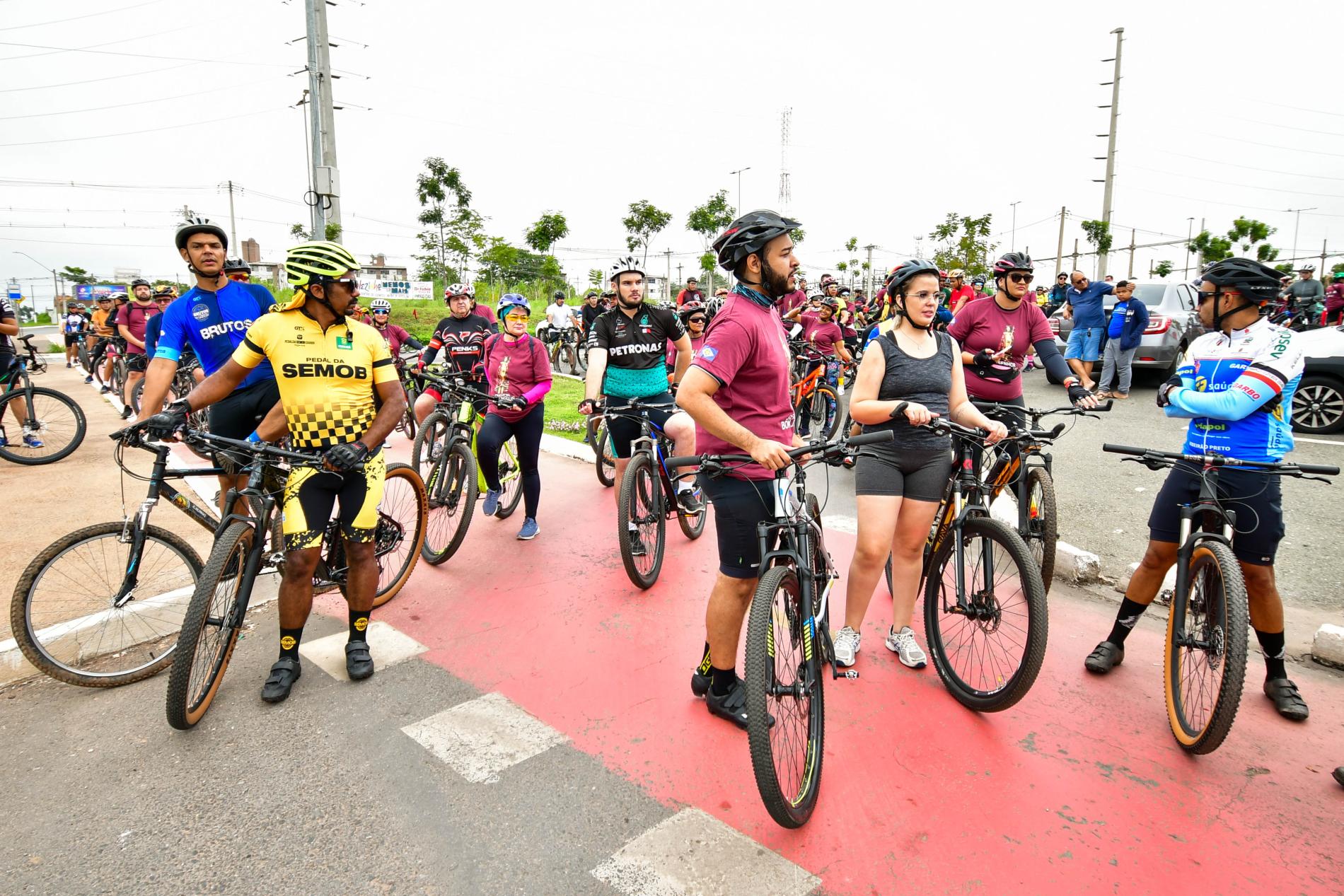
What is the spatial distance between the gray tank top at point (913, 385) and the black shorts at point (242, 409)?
3.61 meters

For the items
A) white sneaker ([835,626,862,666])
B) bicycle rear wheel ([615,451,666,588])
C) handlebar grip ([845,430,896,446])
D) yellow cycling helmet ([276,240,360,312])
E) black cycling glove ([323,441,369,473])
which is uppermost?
yellow cycling helmet ([276,240,360,312])

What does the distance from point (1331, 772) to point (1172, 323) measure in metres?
12.3

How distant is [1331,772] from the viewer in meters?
2.95

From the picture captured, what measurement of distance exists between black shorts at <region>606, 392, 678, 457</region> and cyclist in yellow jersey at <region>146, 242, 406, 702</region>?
6.75ft

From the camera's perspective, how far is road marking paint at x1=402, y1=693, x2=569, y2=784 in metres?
3.04

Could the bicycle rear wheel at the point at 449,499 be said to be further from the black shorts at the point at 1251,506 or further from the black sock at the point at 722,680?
the black shorts at the point at 1251,506

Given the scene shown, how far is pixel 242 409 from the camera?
456 centimetres

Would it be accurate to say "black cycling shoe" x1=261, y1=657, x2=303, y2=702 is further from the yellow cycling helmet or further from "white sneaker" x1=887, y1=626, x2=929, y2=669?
"white sneaker" x1=887, y1=626, x2=929, y2=669

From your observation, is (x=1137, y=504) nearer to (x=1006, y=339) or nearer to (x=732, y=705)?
(x=1006, y=339)

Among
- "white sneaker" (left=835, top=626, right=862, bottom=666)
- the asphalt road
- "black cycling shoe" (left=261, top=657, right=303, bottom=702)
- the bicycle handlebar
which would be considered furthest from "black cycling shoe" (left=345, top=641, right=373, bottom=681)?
the bicycle handlebar

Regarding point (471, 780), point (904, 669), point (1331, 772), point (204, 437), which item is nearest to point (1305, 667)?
point (1331, 772)

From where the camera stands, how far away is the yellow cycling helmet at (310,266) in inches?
136

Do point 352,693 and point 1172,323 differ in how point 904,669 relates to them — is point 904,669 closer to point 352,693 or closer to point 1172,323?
point 352,693

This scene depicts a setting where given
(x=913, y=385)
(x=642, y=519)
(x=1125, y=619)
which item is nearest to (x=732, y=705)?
(x=913, y=385)
